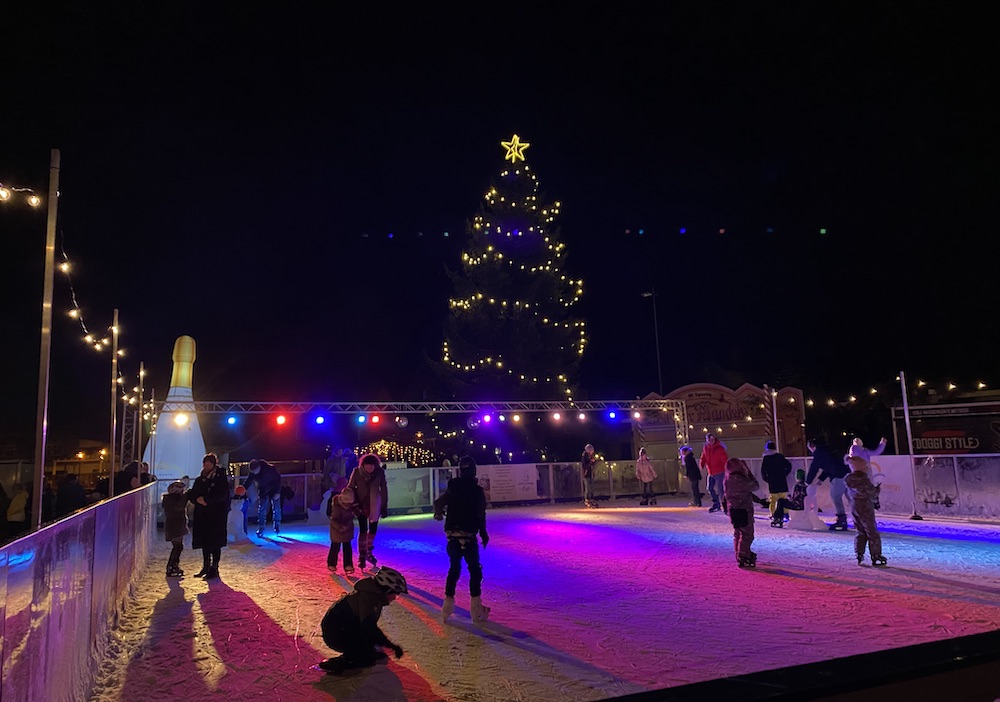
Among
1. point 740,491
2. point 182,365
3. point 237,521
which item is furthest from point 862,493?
point 182,365

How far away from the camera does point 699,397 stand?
27656mm

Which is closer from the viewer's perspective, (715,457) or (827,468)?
(827,468)

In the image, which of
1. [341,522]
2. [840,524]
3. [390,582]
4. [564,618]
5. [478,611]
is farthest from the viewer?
[840,524]

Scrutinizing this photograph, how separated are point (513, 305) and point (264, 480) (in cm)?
1692

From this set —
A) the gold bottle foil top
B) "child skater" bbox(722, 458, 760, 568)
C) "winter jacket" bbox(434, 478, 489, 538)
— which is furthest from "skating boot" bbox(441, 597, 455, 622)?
the gold bottle foil top

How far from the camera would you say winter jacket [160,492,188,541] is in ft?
31.8

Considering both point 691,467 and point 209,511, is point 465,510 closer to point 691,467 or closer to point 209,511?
point 209,511

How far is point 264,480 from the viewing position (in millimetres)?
14281

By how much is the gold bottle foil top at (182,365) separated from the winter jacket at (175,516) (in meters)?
13.5

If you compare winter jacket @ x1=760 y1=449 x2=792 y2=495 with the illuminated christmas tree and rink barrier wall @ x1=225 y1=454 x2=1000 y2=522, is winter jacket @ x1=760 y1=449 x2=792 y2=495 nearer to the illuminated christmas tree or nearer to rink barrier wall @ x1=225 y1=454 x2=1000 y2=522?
rink barrier wall @ x1=225 y1=454 x2=1000 y2=522

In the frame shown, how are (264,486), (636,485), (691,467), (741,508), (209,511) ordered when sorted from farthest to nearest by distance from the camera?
(636,485), (691,467), (264,486), (209,511), (741,508)

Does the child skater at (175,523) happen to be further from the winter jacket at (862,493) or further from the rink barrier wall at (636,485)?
the winter jacket at (862,493)

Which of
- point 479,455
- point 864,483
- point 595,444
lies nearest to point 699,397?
point 595,444

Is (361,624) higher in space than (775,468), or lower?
lower
